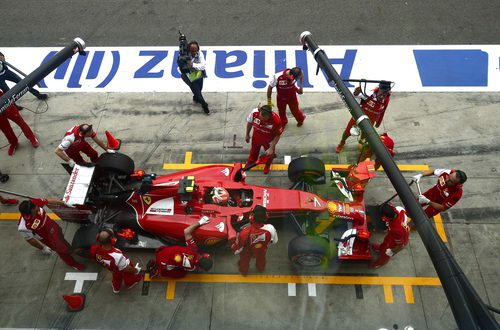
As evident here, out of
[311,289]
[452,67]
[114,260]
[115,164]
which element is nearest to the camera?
[114,260]

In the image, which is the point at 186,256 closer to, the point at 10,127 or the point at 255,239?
the point at 255,239

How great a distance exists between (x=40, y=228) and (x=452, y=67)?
9.48 metres

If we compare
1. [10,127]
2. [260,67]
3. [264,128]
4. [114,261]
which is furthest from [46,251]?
[260,67]

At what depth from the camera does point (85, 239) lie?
536 cm

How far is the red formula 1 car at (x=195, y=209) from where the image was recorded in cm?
536

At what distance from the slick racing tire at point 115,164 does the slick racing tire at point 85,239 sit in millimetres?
923

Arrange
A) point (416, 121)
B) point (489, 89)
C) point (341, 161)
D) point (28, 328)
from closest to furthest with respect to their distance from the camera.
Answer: point (28, 328), point (341, 161), point (416, 121), point (489, 89)

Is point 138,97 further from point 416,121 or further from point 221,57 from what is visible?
point 416,121

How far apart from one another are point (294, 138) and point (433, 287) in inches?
148

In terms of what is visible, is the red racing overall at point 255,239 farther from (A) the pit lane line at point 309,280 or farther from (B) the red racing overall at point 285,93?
(B) the red racing overall at point 285,93

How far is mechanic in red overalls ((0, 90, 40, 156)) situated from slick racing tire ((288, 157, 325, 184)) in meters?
5.39

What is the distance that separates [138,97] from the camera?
8.59 m

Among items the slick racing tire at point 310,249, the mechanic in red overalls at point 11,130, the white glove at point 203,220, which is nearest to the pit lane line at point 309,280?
the slick racing tire at point 310,249

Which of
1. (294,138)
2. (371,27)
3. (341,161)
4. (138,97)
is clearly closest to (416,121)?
(341,161)
